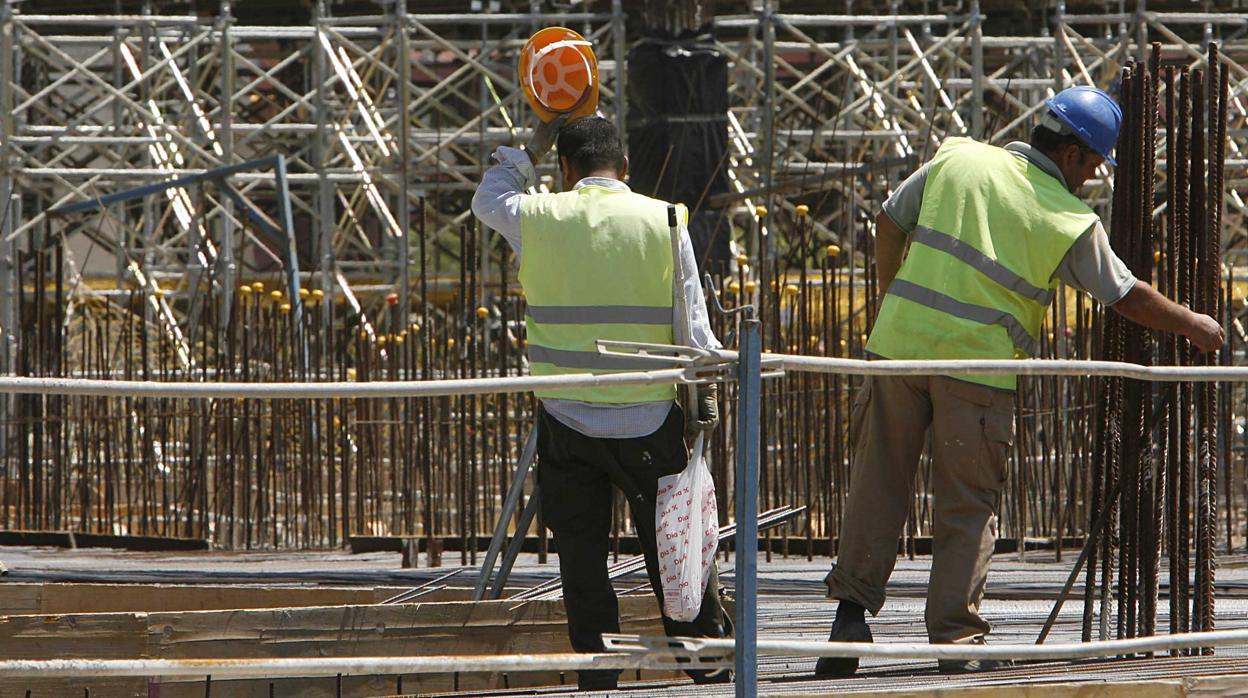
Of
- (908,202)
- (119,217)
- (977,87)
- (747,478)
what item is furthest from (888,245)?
(119,217)

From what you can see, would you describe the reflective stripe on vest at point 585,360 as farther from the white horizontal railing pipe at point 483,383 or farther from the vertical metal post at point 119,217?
the vertical metal post at point 119,217

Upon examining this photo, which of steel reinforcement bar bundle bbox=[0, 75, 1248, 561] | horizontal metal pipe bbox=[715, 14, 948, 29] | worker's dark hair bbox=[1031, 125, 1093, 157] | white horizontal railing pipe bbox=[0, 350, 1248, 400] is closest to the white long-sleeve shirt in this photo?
white horizontal railing pipe bbox=[0, 350, 1248, 400]

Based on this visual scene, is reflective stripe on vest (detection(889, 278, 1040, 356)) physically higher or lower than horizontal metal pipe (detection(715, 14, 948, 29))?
lower

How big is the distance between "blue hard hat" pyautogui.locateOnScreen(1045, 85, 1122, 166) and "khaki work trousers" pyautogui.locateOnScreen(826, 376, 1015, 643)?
2.28ft

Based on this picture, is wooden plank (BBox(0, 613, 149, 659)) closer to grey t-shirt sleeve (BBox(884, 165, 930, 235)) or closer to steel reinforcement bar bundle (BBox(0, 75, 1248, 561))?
grey t-shirt sleeve (BBox(884, 165, 930, 235))

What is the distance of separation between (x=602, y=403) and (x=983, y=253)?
3.48ft

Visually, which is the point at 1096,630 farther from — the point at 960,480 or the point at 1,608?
the point at 1,608

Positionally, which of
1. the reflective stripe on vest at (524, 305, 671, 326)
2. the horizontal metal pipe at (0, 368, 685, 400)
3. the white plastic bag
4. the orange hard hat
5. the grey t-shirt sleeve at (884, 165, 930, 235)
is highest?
the orange hard hat

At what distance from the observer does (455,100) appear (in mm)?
28422

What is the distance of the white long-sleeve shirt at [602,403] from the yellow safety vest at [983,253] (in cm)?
61

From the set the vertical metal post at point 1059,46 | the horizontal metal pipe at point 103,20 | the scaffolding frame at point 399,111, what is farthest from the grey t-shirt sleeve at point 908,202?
the horizontal metal pipe at point 103,20

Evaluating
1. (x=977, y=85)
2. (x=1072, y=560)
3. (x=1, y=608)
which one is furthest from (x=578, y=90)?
(x=977, y=85)

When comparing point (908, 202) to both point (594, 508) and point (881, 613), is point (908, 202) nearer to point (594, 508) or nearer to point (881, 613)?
point (594, 508)

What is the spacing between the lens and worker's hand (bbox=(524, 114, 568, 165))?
4.68 metres
